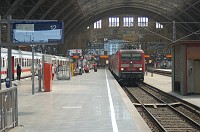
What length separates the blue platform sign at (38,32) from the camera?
1383 cm

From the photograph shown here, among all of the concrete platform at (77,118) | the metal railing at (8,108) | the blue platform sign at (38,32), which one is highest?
the blue platform sign at (38,32)

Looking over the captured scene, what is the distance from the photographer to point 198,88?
Result: 24000 millimetres

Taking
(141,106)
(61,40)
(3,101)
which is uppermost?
(61,40)

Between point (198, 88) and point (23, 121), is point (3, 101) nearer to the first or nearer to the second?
point (23, 121)

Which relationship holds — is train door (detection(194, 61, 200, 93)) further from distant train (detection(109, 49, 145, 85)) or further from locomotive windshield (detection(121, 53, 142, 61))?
locomotive windshield (detection(121, 53, 142, 61))

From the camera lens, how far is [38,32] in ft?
45.6

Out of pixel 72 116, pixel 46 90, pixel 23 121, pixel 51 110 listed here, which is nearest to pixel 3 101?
pixel 23 121

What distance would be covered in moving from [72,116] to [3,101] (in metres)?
3.64

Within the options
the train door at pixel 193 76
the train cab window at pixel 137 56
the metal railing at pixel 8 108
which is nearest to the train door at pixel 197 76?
the train door at pixel 193 76

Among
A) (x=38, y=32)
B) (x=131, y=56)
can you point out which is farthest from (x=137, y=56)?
(x=38, y=32)

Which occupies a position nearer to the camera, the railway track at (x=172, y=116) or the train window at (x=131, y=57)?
the railway track at (x=172, y=116)

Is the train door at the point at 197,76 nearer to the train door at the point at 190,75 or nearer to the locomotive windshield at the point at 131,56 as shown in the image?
the train door at the point at 190,75

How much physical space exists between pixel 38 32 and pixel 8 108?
15.6ft

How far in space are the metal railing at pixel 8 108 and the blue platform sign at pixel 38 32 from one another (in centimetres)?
402
